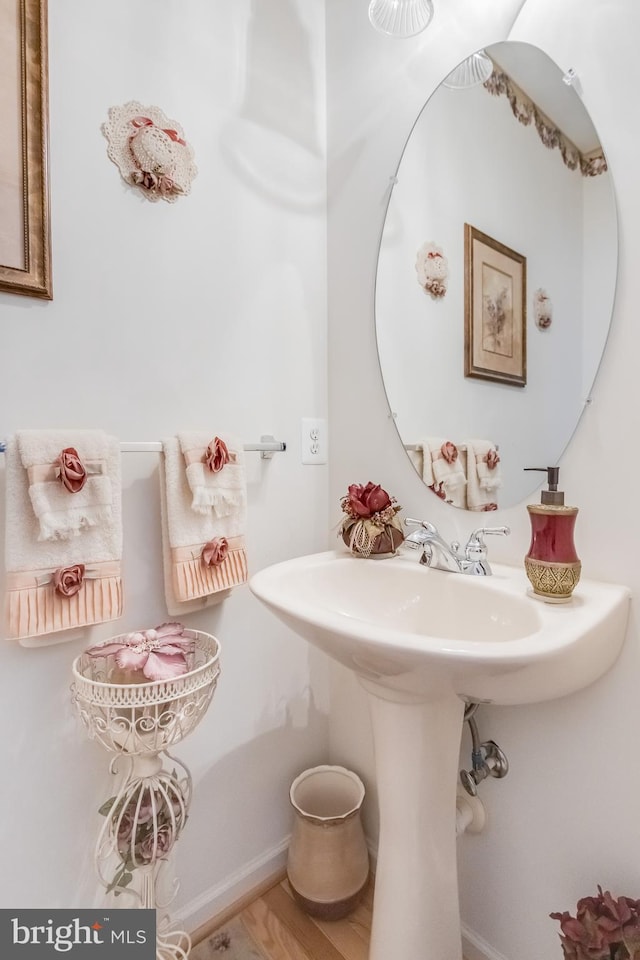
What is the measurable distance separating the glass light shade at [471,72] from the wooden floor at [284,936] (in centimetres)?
191

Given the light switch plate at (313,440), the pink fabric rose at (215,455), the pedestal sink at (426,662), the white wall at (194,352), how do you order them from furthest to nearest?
the light switch plate at (313,440) → the pink fabric rose at (215,455) → the white wall at (194,352) → the pedestal sink at (426,662)

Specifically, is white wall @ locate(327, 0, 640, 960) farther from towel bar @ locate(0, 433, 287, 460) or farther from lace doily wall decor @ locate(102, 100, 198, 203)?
lace doily wall decor @ locate(102, 100, 198, 203)

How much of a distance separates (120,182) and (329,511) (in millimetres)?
927

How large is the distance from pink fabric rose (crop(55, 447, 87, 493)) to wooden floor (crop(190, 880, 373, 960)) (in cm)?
109

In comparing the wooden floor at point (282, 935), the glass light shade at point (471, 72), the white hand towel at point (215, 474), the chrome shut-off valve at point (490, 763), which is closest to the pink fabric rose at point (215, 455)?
the white hand towel at point (215, 474)

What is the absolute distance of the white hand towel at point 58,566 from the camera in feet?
2.66

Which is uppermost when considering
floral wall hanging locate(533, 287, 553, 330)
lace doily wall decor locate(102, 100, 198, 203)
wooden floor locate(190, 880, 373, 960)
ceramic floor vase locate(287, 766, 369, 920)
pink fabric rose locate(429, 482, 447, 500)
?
lace doily wall decor locate(102, 100, 198, 203)

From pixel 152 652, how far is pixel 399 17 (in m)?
1.41

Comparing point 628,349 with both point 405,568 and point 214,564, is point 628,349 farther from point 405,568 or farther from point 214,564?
point 214,564

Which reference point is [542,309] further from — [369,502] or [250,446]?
[250,446]

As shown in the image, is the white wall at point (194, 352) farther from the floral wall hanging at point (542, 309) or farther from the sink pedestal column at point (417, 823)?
the floral wall hanging at point (542, 309)

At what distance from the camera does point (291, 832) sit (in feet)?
4.36

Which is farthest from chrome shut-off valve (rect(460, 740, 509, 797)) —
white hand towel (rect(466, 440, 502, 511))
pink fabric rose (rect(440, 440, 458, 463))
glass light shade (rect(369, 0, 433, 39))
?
glass light shade (rect(369, 0, 433, 39))

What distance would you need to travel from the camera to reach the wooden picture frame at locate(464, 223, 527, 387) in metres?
0.97
